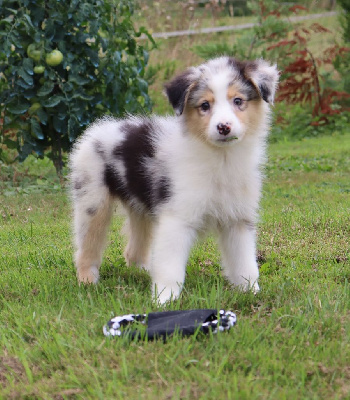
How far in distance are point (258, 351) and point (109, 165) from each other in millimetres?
1987

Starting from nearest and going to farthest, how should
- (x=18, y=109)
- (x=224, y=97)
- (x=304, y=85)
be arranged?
(x=224, y=97), (x=18, y=109), (x=304, y=85)

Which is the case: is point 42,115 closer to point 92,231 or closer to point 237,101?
point 92,231

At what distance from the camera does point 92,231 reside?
448 centimetres

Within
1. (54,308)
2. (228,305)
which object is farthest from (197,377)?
(54,308)

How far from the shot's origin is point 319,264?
4504 mm

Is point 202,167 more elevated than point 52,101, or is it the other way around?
point 52,101

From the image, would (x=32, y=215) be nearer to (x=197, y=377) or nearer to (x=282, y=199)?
(x=282, y=199)

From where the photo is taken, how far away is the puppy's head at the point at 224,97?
367cm

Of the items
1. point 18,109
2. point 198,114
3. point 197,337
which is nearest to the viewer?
point 197,337

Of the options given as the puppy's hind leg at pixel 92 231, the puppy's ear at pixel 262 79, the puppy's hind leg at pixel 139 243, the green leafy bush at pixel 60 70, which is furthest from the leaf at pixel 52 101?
the puppy's ear at pixel 262 79

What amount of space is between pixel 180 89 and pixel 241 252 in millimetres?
1080

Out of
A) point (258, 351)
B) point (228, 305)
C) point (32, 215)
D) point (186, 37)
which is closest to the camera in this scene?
point (258, 351)

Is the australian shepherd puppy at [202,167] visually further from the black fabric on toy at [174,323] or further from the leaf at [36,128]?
the leaf at [36,128]

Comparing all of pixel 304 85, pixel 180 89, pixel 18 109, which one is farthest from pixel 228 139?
pixel 304 85
